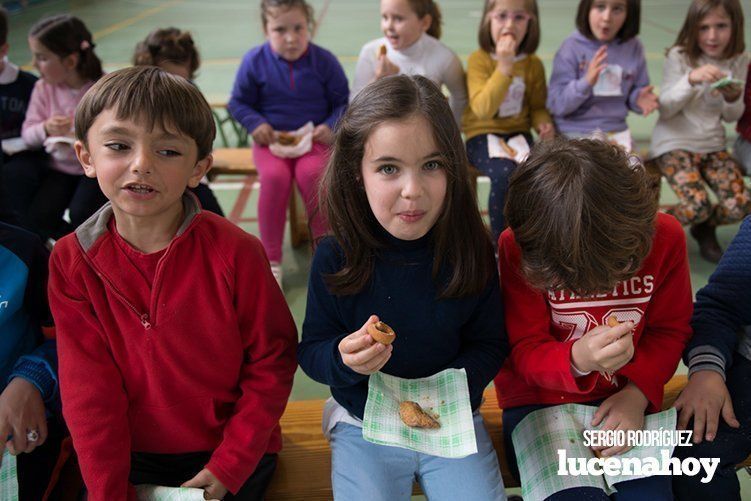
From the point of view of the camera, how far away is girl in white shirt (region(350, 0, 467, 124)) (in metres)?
3.09

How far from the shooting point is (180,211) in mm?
1431

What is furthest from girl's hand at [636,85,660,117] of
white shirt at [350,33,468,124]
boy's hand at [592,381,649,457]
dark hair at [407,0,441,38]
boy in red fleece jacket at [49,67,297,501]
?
boy in red fleece jacket at [49,67,297,501]

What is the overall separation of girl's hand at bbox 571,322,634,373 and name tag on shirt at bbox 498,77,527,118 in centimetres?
198

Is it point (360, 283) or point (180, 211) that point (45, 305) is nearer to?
point (180, 211)

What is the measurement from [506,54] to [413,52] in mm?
528

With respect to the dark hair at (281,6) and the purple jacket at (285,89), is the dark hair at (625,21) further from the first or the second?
the dark hair at (281,6)

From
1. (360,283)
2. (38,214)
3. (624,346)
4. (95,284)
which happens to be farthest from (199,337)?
(38,214)

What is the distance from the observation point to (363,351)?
4.07 ft

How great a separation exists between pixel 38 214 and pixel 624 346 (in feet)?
8.27

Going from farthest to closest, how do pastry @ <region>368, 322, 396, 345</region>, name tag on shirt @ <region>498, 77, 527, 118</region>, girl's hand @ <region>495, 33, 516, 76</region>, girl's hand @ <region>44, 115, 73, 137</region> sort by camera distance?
name tag on shirt @ <region>498, 77, 527, 118</region>
girl's hand @ <region>495, 33, 516, 76</region>
girl's hand @ <region>44, 115, 73, 137</region>
pastry @ <region>368, 322, 396, 345</region>

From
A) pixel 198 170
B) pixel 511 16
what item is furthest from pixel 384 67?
pixel 198 170

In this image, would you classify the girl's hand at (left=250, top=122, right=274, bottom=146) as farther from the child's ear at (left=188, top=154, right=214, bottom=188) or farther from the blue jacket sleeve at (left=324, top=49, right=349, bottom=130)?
the child's ear at (left=188, top=154, right=214, bottom=188)

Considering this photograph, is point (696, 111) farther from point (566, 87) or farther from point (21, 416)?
point (21, 416)

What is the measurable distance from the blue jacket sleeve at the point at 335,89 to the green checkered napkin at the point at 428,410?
1995 mm
